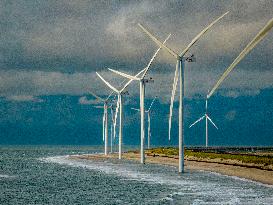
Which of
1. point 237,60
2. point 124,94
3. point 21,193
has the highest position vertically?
point 124,94

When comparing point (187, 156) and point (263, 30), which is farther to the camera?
point (187, 156)

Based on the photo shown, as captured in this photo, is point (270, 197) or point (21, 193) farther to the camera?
point (21, 193)

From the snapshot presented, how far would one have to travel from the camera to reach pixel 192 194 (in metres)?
54.7

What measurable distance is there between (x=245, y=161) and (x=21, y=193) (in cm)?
4930

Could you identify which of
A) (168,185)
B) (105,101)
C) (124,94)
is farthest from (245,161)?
(105,101)

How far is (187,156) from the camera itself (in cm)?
13262

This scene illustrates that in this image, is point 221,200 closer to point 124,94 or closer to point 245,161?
point 245,161

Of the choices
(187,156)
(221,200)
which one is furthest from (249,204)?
(187,156)

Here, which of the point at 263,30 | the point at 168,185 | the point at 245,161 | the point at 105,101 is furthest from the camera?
the point at 105,101

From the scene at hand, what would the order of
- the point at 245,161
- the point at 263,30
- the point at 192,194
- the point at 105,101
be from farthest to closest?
the point at 105,101
the point at 245,161
the point at 192,194
the point at 263,30

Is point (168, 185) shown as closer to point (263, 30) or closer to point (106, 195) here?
point (106, 195)

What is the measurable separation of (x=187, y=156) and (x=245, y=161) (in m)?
35.9

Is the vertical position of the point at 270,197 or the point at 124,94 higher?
the point at 124,94

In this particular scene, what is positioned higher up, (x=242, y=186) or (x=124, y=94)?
(x=124, y=94)
